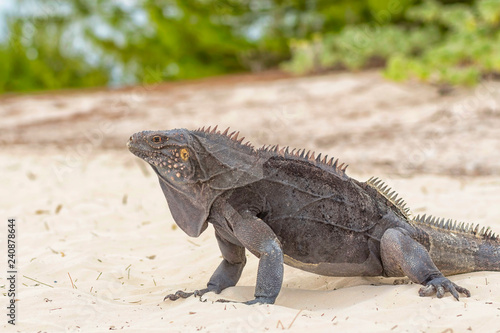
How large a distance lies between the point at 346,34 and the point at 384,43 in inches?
45.7

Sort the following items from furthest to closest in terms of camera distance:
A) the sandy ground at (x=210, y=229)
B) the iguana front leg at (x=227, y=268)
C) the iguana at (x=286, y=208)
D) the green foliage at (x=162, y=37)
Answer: the green foliage at (x=162, y=37)
the iguana front leg at (x=227, y=268)
the iguana at (x=286, y=208)
the sandy ground at (x=210, y=229)

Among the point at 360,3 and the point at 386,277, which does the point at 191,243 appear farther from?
the point at 360,3

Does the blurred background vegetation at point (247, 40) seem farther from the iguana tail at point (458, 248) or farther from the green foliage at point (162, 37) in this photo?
the iguana tail at point (458, 248)

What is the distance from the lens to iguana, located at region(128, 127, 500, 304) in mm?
4098

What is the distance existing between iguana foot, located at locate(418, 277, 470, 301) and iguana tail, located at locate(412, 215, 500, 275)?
429mm

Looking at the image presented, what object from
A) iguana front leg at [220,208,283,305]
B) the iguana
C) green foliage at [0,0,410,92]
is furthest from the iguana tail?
green foliage at [0,0,410,92]

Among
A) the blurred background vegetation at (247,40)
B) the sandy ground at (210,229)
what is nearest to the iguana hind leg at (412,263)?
the sandy ground at (210,229)

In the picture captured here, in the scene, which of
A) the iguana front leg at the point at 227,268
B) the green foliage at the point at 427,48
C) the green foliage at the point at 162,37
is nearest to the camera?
the iguana front leg at the point at 227,268

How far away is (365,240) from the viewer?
168 inches

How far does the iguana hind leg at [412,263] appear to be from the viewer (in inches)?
154

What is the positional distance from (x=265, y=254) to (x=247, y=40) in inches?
767

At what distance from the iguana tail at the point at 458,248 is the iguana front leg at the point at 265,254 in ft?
3.56

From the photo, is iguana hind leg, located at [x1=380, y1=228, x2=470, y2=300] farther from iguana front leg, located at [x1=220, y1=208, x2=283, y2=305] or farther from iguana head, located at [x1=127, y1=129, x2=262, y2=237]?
iguana head, located at [x1=127, y1=129, x2=262, y2=237]

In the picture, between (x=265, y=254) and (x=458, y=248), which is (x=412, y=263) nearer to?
(x=458, y=248)
